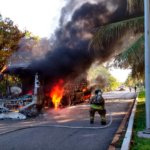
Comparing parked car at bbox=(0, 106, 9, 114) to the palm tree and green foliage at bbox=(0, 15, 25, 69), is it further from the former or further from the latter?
green foliage at bbox=(0, 15, 25, 69)

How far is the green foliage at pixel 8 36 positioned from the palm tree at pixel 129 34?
6536mm

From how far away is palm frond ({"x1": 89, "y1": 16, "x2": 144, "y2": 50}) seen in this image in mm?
14281

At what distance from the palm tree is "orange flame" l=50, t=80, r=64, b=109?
449 centimetres

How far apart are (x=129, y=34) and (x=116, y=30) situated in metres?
1.16

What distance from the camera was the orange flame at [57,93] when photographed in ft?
65.7

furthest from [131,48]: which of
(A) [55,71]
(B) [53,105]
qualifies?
(B) [53,105]

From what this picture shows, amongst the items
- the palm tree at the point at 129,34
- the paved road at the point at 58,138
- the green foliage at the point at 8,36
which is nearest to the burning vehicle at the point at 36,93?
the green foliage at the point at 8,36

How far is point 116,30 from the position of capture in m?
14.7

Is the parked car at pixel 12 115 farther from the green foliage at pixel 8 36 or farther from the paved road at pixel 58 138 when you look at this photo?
the green foliage at pixel 8 36

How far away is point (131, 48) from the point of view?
13.0 meters

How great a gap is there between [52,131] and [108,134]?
1772mm

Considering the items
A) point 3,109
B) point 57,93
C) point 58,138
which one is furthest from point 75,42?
point 58,138

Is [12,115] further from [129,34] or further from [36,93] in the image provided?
[129,34]

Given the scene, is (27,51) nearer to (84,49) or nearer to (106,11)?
(84,49)
